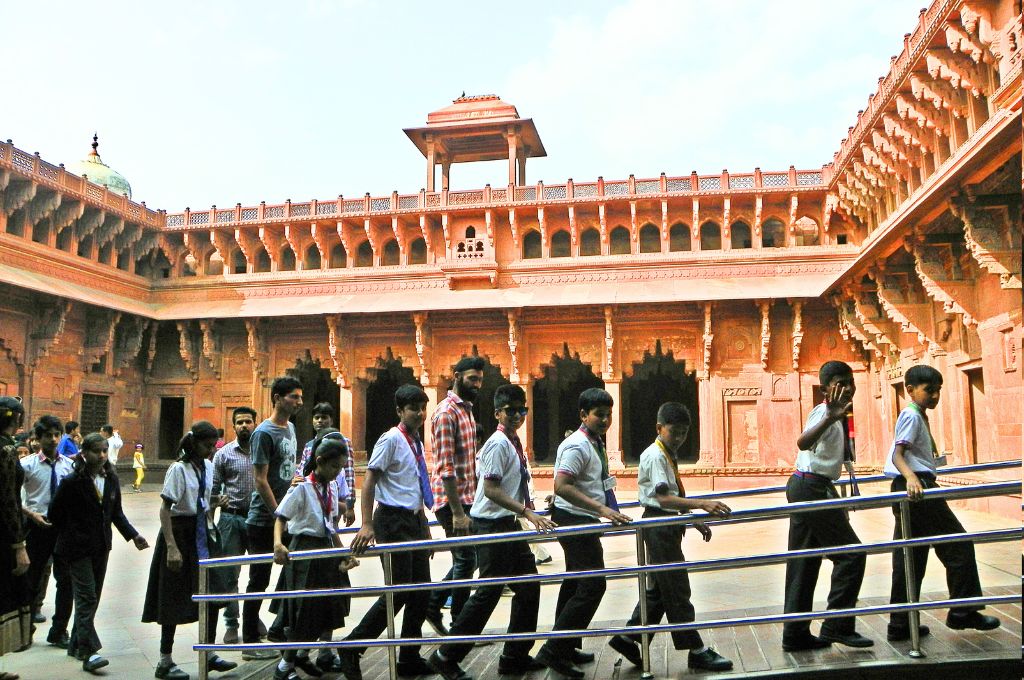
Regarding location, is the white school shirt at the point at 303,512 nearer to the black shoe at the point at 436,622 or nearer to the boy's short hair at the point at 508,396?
the black shoe at the point at 436,622

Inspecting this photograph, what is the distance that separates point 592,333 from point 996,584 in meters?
13.3

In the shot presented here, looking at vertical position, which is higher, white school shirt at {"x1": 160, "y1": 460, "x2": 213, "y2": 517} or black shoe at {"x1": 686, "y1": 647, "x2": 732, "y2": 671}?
white school shirt at {"x1": 160, "y1": 460, "x2": 213, "y2": 517}

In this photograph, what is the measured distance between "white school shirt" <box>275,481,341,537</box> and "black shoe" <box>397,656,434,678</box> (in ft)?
2.89

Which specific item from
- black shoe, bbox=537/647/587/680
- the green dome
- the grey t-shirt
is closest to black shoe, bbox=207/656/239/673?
the grey t-shirt

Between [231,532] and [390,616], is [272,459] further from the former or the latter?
[390,616]

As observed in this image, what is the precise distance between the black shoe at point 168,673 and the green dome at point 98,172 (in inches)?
990

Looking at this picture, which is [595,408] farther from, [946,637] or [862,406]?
[862,406]

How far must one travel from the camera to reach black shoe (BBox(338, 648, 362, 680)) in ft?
14.2

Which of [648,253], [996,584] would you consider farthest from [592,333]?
[996,584]

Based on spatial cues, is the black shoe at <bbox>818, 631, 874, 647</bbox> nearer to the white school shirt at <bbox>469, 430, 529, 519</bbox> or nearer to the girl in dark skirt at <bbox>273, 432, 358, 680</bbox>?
the white school shirt at <bbox>469, 430, 529, 519</bbox>

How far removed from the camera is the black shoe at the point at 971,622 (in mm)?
4215

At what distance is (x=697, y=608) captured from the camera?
5.96 m

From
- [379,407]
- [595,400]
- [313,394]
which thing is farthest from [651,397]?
[595,400]

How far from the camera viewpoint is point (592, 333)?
1895 centimetres
